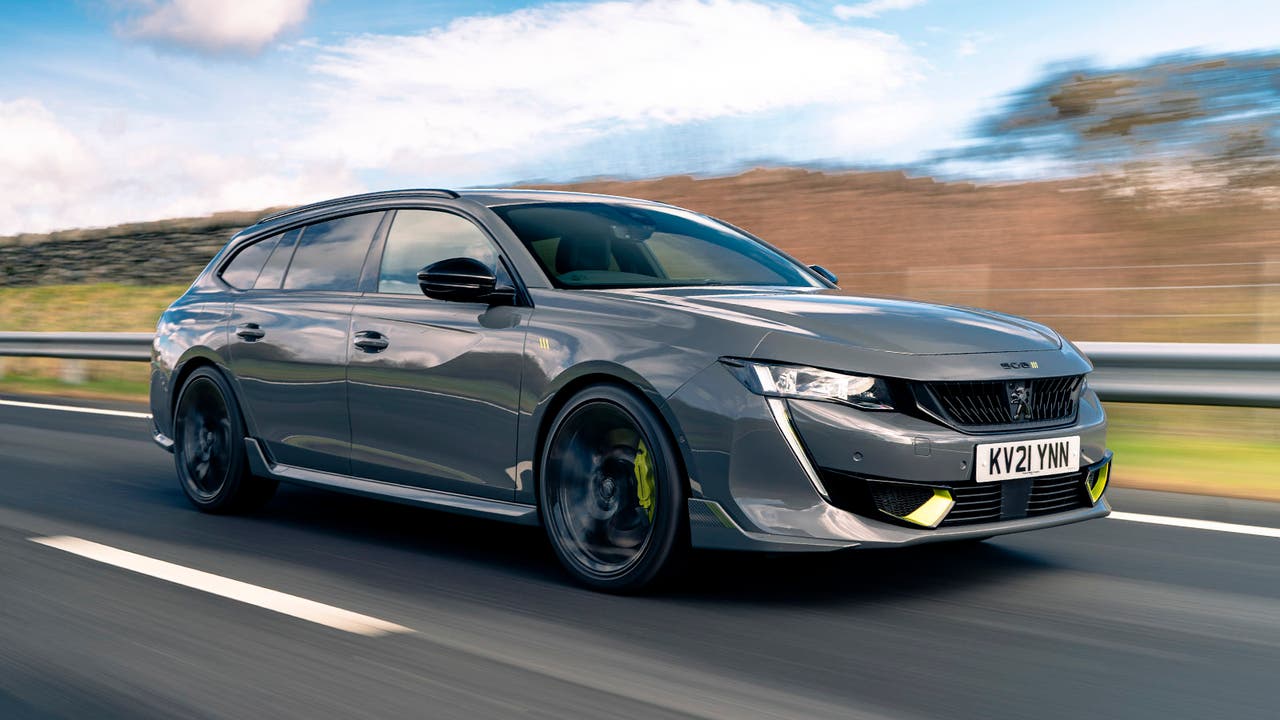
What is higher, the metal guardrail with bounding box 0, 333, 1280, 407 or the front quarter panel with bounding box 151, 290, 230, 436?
the front quarter panel with bounding box 151, 290, 230, 436

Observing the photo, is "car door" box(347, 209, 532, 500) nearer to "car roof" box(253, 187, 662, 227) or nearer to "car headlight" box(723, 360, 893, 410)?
"car roof" box(253, 187, 662, 227)

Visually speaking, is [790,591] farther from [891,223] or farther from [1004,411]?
[891,223]

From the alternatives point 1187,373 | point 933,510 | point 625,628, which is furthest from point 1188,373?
point 625,628

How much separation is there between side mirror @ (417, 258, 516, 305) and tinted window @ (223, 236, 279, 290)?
190 cm

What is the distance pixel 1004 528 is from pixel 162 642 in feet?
8.78

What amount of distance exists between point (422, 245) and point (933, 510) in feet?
8.18

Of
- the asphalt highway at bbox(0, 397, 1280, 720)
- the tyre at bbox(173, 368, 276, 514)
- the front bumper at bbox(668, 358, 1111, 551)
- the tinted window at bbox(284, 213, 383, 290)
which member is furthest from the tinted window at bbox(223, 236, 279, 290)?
the front bumper at bbox(668, 358, 1111, 551)

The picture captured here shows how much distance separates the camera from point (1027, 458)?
4.51 m

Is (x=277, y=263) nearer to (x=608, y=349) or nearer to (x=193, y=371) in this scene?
(x=193, y=371)

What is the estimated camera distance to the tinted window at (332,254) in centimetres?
599

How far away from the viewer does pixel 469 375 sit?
5.17 metres

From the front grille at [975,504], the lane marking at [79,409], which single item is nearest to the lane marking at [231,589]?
the front grille at [975,504]

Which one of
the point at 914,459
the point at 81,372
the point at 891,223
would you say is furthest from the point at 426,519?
the point at 891,223

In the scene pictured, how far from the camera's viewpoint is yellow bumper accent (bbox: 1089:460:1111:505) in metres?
4.87
